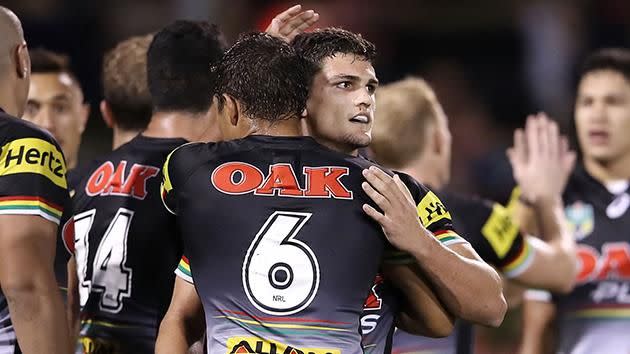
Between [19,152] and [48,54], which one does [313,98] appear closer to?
[19,152]

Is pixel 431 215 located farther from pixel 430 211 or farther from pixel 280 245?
pixel 280 245

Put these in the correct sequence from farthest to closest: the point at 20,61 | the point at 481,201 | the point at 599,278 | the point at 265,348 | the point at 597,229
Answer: the point at 597,229
the point at 599,278
the point at 481,201
the point at 20,61
the point at 265,348

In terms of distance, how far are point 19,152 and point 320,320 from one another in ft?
4.05

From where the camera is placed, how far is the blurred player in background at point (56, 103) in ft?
20.1

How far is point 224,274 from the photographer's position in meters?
3.91

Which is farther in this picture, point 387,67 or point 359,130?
point 387,67

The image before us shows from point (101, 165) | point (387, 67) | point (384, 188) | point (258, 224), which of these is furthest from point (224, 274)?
point (387, 67)

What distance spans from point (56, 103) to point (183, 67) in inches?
53.7

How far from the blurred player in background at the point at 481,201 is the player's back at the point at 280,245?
77.9 inches

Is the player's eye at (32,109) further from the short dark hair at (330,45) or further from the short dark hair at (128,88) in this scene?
the short dark hair at (330,45)

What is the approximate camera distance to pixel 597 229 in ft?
22.5

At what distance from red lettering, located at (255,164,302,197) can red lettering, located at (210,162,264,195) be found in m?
0.03

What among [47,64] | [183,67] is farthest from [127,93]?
[47,64]

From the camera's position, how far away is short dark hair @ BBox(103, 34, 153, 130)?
534 cm
